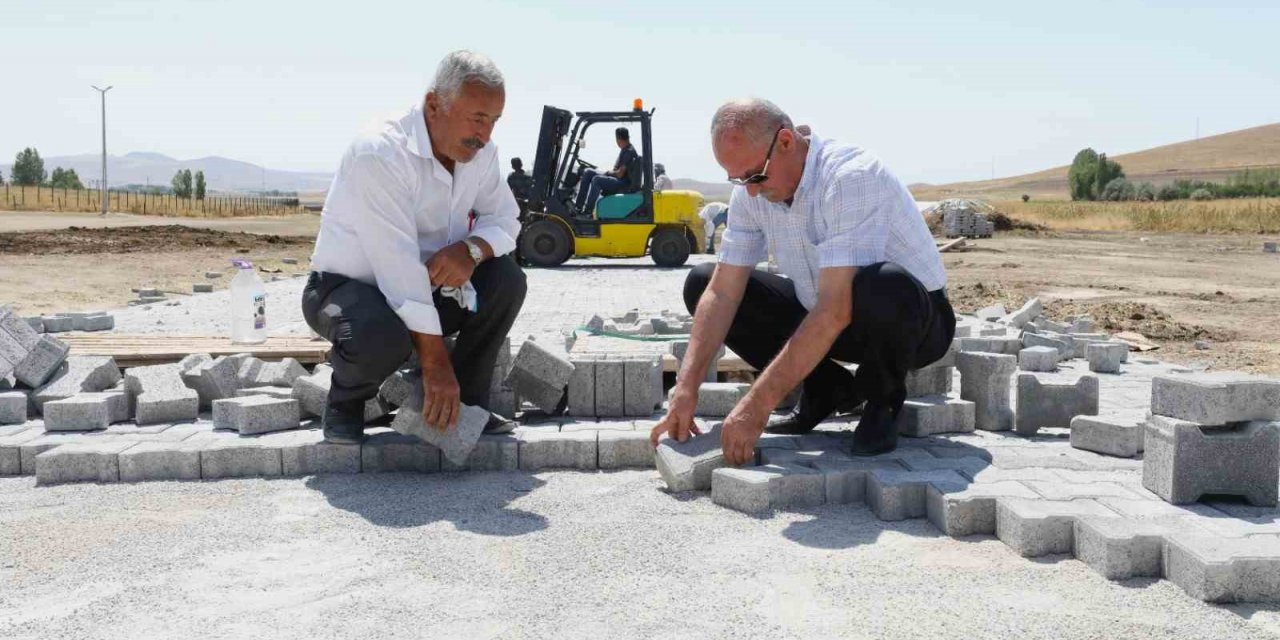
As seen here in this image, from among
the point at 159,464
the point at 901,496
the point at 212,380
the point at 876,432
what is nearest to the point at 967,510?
the point at 901,496

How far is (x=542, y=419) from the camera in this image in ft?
14.9

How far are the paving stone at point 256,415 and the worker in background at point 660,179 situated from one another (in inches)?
483

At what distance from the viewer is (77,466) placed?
3771 mm

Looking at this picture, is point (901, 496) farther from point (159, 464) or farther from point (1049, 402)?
point (159, 464)

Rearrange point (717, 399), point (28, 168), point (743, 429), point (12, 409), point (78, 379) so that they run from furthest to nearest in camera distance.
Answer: point (28, 168)
point (78, 379)
point (717, 399)
point (12, 409)
point (743, 429)

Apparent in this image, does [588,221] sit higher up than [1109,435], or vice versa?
[588,221]

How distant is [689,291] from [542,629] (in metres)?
2.12

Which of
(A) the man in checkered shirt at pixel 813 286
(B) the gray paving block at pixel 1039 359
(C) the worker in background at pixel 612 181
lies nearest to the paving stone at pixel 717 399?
(A) the man in checkered shirt at pixel 813 286

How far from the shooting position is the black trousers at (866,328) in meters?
3.58

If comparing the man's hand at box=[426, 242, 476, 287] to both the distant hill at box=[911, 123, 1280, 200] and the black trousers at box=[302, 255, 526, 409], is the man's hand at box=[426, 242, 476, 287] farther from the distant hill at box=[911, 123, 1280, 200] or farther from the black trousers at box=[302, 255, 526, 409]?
the distant hill at box=[911, 123, 1280, 200]

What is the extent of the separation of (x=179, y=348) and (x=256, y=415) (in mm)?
1928

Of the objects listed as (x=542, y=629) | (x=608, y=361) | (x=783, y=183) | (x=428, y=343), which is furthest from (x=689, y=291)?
(x=542, y=629)

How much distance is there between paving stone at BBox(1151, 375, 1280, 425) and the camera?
10.2 feet

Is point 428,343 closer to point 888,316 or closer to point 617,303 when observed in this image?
point 888,316
